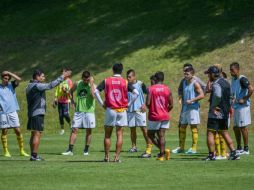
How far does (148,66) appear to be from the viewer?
41.2m

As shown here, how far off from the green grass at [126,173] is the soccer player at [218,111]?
0.53 m

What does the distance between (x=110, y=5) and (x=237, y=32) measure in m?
11.6

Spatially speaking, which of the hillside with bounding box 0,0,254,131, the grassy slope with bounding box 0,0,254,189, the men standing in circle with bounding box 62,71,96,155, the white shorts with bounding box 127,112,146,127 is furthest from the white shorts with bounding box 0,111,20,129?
the hillside with bounding box 0,0,254,131

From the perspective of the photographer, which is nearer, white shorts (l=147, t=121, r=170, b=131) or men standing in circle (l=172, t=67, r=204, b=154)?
white shorts (l=147, t=121, r=170, b=131)

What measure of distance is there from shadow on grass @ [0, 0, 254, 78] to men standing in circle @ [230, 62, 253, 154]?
61.4 feet

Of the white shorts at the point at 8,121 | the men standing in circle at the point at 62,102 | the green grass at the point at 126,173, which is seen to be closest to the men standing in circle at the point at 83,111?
the green grass at the point at 126,173

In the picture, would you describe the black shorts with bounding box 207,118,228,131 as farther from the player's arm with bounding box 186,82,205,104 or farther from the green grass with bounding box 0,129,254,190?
the player's arm with bounding box 186,82,205,104

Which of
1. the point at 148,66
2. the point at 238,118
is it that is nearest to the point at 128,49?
the point at 148,66

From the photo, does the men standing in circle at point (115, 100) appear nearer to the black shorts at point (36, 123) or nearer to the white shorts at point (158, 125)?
the white shorts at point (158, 125)

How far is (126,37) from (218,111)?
1049 inches

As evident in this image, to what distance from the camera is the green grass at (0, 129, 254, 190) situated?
15547 mm

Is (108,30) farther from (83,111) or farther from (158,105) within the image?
(158,105)

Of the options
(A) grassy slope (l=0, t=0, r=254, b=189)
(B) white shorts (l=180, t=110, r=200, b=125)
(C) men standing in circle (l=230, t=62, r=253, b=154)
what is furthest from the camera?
(A) grassy slope (l=0, t=0, r=254, b=189)

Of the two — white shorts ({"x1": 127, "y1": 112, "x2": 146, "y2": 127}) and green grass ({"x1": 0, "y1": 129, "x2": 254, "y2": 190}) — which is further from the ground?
white shorts ({"x1": 127, "y1": 112, "x2": 146, "y2": 127})
